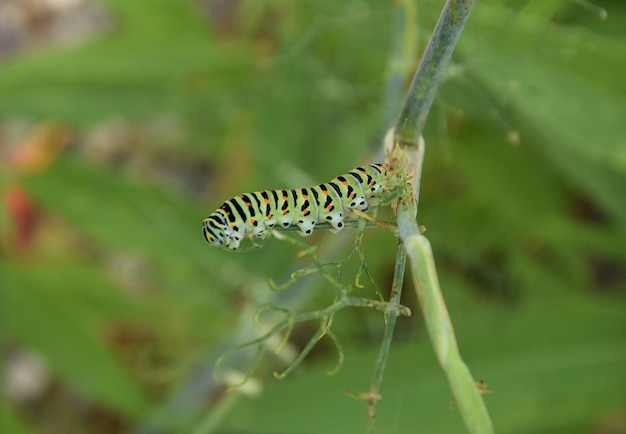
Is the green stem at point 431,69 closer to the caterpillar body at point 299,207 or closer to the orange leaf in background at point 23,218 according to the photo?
the caterpillar body at point 299,207

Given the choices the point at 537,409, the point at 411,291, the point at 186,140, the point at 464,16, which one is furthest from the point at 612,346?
the point at 186,140

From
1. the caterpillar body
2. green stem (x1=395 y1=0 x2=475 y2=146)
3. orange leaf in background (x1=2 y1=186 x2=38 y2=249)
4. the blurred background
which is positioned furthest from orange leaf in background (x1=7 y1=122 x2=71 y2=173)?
green stem (x1=395 y1=0 x2=475 y2=146)

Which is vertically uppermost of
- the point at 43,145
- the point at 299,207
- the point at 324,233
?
the point at 43,145

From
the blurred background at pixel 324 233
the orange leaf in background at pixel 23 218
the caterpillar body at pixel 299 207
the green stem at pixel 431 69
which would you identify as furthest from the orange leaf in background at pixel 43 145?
the green stem at pixel 431 69

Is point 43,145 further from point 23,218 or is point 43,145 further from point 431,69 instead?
point 431,69

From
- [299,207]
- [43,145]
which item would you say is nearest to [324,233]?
[299,207]

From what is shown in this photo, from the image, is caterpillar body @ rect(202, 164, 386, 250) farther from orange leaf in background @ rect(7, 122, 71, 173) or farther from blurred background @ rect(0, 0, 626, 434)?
orange leaf in background @ rect(7, 122, 71, 173)
